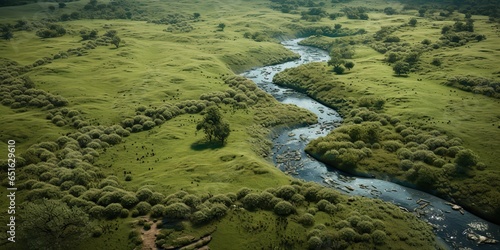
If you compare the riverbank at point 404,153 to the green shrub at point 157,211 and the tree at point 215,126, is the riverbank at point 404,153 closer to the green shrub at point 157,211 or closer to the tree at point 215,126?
the tree at point 215,126

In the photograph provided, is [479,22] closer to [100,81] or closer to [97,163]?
[100,81]

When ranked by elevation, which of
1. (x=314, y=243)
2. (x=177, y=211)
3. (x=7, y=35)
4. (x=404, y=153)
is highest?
(x=404, y=153)

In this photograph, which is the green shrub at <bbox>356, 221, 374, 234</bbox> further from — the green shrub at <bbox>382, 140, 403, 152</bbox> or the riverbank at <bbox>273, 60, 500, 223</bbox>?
the green shrub at <bbox>382, 140, 403, 152</bbox>

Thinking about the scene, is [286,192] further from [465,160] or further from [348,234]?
[465,160]

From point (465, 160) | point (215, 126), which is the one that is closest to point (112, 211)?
point (215, 126)

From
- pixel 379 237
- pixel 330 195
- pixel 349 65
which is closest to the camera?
pixel 379 237

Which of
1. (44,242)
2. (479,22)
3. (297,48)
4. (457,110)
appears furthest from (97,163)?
(479,22)
